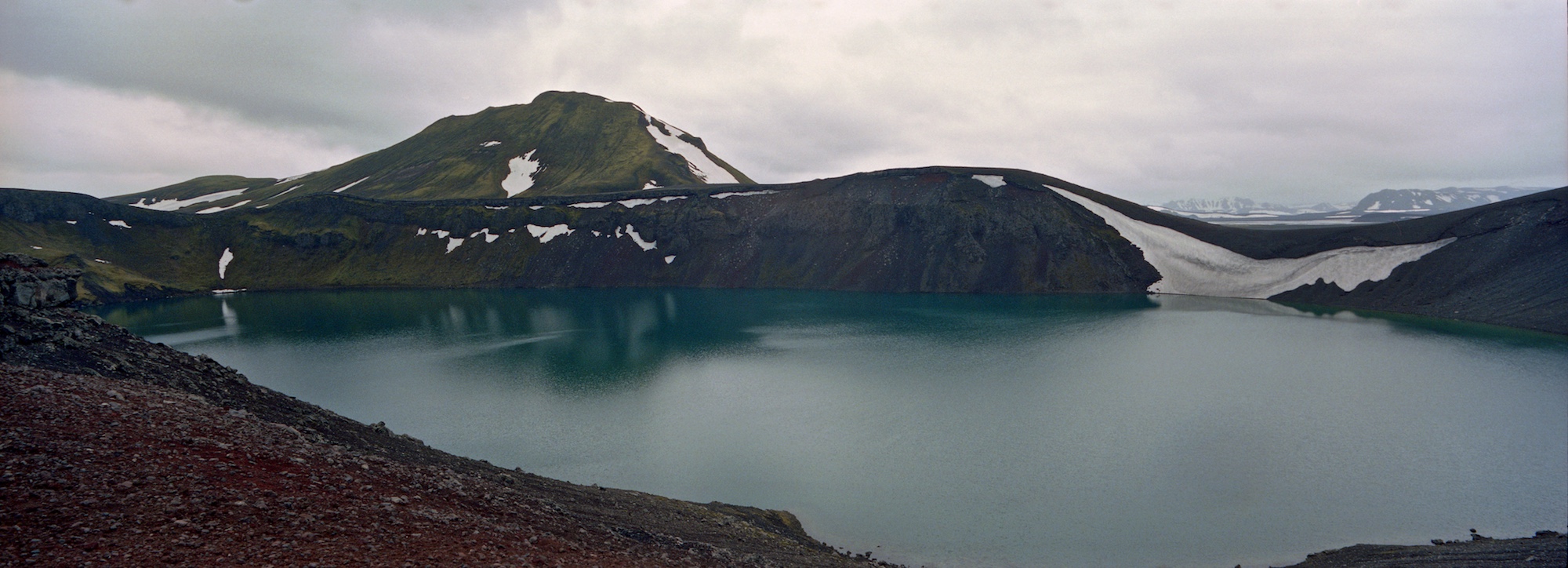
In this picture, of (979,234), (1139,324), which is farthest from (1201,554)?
(979,234)

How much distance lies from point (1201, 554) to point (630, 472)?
21378 mm

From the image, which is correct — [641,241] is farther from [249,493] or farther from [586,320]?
[249,493]

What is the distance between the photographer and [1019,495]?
88.5ft

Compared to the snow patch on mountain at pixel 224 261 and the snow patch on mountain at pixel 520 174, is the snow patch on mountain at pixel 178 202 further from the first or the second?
the snow patch on mountain at pixel 520 174

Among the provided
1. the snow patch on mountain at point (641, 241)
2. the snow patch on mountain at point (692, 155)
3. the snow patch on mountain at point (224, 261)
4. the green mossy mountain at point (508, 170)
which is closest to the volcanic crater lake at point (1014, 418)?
the snow patch on mountain at point (224, 261)

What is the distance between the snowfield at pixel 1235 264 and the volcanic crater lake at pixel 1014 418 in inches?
730

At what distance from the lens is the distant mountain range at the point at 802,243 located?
282 feet

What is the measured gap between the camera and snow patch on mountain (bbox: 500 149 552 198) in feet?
552

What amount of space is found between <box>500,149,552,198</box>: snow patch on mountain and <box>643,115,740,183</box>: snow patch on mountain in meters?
31.9

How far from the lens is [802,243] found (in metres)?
116

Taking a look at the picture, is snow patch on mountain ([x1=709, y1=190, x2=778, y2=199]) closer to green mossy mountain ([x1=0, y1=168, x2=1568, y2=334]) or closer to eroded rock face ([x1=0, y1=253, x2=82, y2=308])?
green mossy mountain ([x1=0, y1=168, x2=1568, y2=334])

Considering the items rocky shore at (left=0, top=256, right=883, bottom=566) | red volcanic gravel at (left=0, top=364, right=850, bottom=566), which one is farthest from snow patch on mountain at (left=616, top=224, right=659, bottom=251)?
red volcanic gravel at (left=0, top=364, right=850, bottom=566)

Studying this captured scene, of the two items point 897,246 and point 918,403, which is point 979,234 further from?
point 918,403

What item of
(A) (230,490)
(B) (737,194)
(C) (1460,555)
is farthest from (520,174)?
(C) (1460,555)
